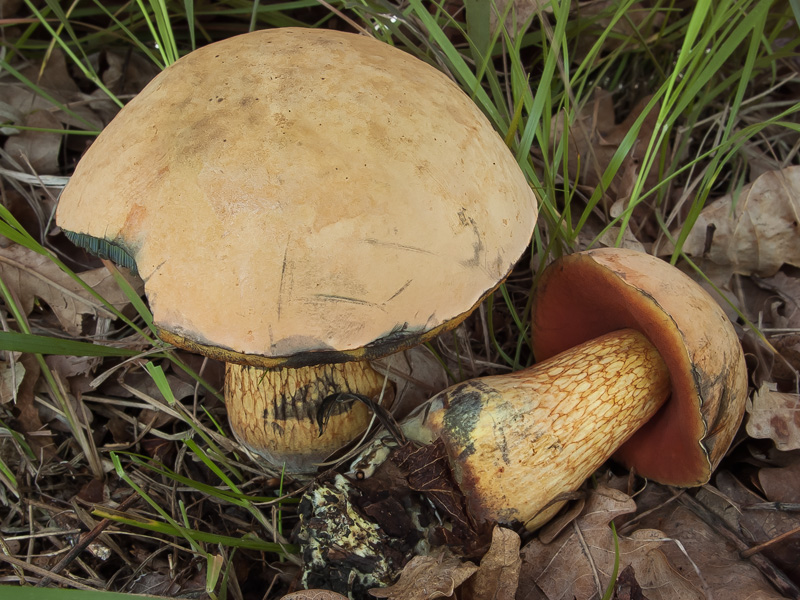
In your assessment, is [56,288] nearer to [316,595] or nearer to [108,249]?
[108,249]

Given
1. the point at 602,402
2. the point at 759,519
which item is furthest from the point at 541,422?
the point at 759,519

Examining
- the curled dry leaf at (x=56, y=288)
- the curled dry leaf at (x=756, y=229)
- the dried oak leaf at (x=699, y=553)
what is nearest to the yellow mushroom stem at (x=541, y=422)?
the dried oak leaf at (x=699, y=553)

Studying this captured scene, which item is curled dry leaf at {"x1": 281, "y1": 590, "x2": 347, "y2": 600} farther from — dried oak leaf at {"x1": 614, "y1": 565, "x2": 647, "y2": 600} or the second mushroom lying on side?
dried oak leaf at {"x1": 614, "y1": 565, "x2": 647, "y2": 600}

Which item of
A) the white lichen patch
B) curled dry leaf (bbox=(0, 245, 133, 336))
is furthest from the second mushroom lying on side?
curled dry leaf (bbox=(0, 245, 133, 336))

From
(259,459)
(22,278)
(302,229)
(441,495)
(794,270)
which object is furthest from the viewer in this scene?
(794,270)

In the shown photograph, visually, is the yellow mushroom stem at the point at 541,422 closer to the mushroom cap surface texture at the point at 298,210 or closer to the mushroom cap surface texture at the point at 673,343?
the mushroom cap surface texture at the point at 673,343

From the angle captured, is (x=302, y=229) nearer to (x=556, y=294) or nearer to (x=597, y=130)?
(x=556, y=294)

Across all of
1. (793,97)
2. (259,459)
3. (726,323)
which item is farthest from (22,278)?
(793,97)
